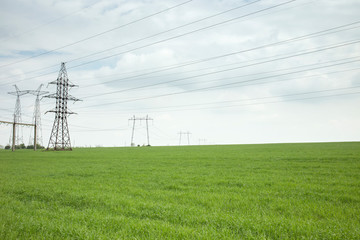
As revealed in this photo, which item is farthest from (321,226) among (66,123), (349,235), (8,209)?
(66,123)

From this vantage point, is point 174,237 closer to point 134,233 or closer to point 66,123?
point 134,233

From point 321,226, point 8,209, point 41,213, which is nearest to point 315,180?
point 321,226

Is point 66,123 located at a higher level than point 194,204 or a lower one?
higher

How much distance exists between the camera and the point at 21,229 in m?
5.60

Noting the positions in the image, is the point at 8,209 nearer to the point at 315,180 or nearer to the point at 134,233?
the point at 134,233

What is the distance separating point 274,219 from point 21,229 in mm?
5897

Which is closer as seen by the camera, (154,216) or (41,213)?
(154,216)

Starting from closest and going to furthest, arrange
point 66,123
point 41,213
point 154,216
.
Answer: point 154,216
point 41,213
point 66,123

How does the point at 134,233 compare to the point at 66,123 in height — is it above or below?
below

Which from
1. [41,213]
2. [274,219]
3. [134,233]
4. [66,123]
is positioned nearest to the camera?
[134,233]

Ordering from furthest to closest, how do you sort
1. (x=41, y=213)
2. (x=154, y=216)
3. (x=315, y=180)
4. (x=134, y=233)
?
(x=315, y=180)
(x=41, y=213)
(x=154, y=216)
(x=134, y=233)

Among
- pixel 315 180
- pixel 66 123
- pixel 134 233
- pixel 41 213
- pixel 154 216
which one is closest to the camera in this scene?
pixel 134 233

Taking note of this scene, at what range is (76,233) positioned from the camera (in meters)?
5.23

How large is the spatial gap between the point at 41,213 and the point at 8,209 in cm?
132
